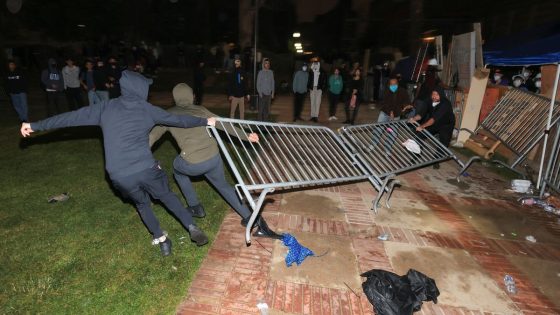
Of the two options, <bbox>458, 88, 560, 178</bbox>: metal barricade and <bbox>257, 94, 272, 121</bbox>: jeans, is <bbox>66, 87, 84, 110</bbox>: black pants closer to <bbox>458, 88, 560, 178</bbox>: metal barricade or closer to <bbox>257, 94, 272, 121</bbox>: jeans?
<bbox>257, 94, 272, 121</bbox>: jeans

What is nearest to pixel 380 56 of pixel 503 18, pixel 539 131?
pixel 503 18

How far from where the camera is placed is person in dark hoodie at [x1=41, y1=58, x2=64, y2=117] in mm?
10398

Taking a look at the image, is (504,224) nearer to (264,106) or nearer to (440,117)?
(440,117)

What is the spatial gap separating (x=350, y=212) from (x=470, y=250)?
5.69 feet

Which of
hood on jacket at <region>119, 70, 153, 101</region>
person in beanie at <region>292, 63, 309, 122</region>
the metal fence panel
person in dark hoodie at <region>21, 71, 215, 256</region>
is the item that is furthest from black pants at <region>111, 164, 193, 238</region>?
person in beanie at <region>292, 63, 309, 122</region>

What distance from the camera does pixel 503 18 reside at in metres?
20.0

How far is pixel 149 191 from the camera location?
3750mm

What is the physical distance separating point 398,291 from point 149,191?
9.55 feet

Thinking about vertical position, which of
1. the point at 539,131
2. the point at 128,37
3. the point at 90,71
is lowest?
the point at 539,131

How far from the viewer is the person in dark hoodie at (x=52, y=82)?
1040cm

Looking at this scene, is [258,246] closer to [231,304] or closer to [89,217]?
[231,304]

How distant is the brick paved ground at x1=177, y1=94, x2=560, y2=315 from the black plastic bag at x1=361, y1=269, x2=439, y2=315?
0.12 m

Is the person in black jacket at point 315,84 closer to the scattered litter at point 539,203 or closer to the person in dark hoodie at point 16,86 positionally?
the scattered litter at point 539,203

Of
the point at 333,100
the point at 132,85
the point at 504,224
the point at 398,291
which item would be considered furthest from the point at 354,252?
the point at 333,100
